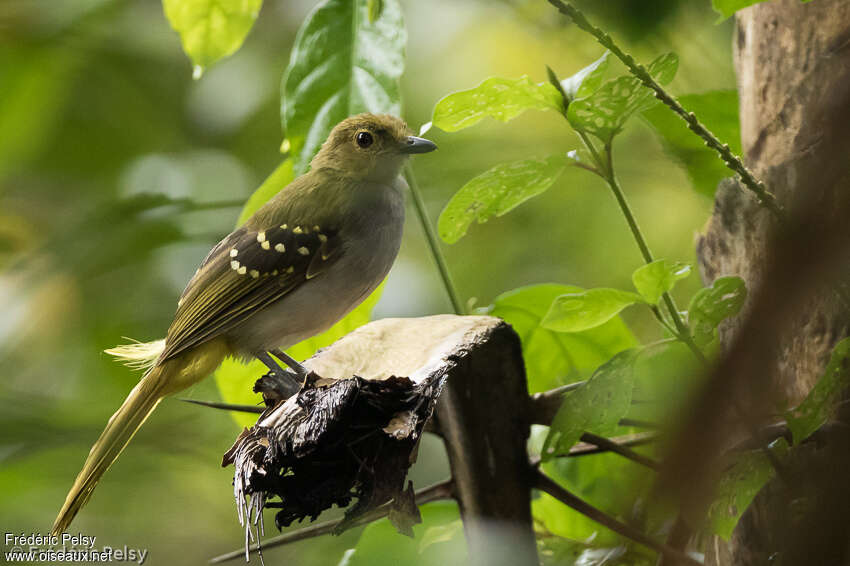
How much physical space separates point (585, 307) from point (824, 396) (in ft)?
0.95

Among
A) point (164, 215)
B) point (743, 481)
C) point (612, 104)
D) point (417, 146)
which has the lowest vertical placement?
point (743, 481)

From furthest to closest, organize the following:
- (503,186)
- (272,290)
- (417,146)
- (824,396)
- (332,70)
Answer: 1. (417,146)
2. (272,290)
3. (332,70)
4. (503,186)
5. (824,396)

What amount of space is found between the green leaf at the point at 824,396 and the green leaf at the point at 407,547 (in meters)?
0.53

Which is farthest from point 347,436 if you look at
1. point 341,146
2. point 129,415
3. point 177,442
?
point 177,442

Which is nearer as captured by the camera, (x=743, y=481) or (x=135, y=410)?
(x=743, y=481)

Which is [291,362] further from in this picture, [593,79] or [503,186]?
[593,79]

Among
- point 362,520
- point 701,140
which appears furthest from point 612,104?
point 362,520

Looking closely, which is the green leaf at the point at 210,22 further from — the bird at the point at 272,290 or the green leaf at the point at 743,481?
the green leaf at the point at 743,481

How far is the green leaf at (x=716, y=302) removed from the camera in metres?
0.96

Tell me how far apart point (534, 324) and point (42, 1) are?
5.55 feet

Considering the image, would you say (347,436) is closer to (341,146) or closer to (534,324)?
(534,324)

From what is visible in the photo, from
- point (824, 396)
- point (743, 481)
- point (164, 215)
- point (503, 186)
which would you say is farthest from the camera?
point (164, 215)

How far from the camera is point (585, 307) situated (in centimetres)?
103

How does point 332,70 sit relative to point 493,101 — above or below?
above
